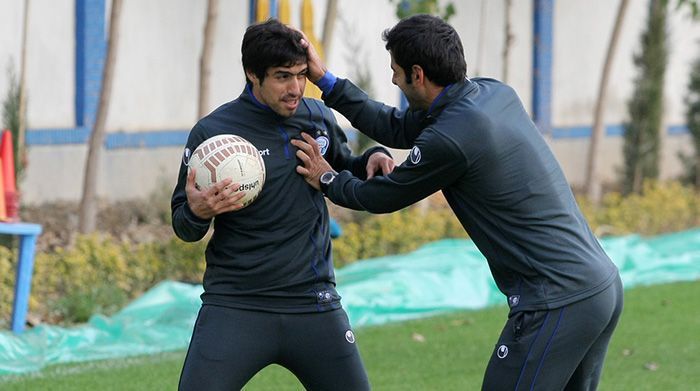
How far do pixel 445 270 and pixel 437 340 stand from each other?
2.08 metres

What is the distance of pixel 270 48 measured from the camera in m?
4.82

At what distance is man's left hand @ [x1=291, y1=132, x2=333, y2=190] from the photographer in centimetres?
493

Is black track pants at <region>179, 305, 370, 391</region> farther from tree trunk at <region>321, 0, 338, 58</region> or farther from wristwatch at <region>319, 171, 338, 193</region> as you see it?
tree trunk at <region>321, 0, 338, 58</region>

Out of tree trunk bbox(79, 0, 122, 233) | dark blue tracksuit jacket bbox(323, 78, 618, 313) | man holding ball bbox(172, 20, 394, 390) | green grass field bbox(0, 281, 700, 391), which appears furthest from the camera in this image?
tree trunk bbox(79, 0, 122, 233)

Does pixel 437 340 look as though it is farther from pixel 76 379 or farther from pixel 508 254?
pixel 508 254

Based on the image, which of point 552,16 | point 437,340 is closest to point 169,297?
point 437,340

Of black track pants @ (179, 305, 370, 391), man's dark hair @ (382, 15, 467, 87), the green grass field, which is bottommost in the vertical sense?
the green grass field

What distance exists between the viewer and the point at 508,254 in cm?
467

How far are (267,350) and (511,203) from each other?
1055mm

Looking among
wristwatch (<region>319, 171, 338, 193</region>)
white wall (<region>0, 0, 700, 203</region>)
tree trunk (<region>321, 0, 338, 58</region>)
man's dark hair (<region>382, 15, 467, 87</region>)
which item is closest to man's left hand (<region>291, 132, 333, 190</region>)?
wristwatch (<region>319, 171, 338, 193</region>)

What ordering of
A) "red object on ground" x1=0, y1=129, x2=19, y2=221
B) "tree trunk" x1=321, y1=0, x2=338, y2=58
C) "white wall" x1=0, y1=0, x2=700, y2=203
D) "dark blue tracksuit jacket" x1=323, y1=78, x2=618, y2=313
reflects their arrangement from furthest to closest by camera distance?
"white wall" x1=0, y1=0, x2=700, y2=203, "tree trunk" x1=321, y1=0, x2=338, y2=58, "red object on ground" x1=0, y1=129, x2=19, y2=221, "dark blue tracksuit jacket" x1=323, y1=78, x2=618, y2=313

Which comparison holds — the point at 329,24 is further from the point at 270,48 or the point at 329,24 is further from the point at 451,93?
the point at 451,93

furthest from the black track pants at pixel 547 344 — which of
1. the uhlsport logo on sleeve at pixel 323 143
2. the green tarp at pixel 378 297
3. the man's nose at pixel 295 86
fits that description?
the green tarp at pixel 378 297

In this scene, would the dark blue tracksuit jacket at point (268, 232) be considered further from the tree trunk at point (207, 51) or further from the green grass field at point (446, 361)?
the tree trunk at point (207, 51)
